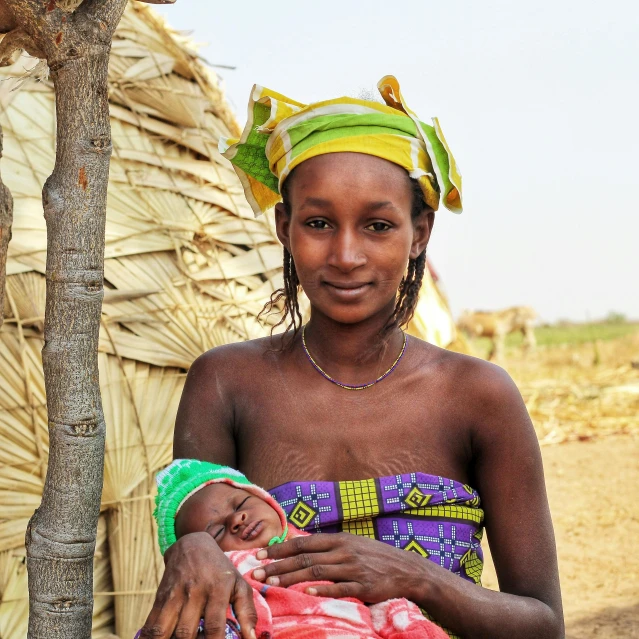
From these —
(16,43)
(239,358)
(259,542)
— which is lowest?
(259,542)

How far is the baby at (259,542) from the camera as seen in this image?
5.25ft

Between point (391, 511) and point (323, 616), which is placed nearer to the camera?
point (323, 616)

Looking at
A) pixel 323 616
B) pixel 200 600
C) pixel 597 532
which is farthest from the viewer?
pixel 597 532

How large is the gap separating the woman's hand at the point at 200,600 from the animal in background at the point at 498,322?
1882 centimetres

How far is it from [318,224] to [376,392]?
42 centimetres

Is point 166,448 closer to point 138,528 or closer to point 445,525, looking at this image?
point 138,528

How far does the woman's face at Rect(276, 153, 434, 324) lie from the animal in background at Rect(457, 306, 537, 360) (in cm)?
1835

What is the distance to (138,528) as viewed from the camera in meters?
3.14

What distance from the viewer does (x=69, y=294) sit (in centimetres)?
169

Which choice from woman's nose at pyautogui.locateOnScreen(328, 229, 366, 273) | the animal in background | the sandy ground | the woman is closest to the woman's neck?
the woman

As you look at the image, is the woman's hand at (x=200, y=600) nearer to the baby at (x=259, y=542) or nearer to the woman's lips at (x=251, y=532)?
the baby at (x=259, y=542)

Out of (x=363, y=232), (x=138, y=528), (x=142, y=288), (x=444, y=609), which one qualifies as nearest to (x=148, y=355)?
(x=142, y=288)

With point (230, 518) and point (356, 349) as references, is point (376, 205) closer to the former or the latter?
point (356, 349)

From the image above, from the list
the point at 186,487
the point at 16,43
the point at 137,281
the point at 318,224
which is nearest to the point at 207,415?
the point at 186,487
